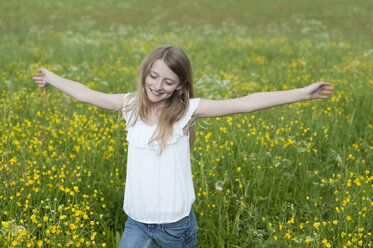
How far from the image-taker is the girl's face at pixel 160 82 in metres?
2.21

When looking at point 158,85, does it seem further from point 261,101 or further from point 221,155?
point 221,155

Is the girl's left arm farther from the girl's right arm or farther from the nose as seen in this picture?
the girl's right arm

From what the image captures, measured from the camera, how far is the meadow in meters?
2.81

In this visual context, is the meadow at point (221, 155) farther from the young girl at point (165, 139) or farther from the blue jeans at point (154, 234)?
the young girl at point (165, 139)

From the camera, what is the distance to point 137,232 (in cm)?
224

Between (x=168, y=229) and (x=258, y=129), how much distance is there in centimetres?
219

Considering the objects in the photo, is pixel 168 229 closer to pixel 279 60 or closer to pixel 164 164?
pixel 164 164

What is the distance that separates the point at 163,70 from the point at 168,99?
0.23m

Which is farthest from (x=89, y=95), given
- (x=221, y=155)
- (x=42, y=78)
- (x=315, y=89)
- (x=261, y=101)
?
(x=221, y=155)

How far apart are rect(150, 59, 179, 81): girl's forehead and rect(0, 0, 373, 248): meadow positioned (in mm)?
1152

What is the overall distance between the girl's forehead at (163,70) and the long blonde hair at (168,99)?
2cm

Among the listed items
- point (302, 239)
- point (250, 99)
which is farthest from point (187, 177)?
point (302, 239)

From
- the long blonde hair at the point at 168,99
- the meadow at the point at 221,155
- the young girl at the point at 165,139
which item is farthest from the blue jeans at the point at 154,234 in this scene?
the long blonde hair at the point at 168,99

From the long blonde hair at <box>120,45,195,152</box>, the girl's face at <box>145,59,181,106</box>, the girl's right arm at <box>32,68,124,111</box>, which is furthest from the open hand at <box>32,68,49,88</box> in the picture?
the girl's face at <box>145,59,181,106</box>
